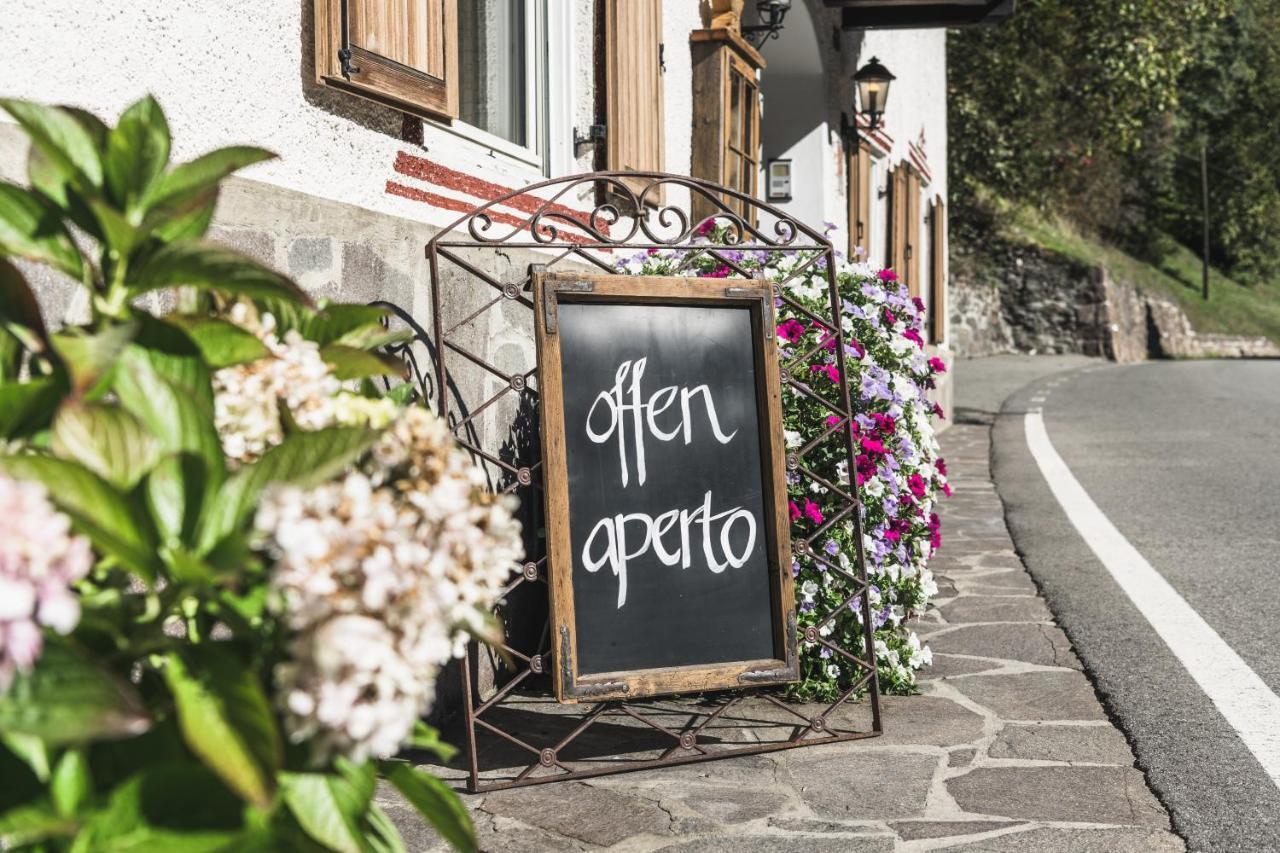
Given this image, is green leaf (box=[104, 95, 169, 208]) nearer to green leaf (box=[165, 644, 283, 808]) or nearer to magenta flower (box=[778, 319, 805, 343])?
green leaf (box=[165, 644, 283, 808])

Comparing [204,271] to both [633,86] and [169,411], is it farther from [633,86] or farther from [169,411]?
[633,86]

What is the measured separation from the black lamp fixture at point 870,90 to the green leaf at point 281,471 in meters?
10.2

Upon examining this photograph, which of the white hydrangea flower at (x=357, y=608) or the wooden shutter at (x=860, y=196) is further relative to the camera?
the wooden shutter at (x=860, y=196)

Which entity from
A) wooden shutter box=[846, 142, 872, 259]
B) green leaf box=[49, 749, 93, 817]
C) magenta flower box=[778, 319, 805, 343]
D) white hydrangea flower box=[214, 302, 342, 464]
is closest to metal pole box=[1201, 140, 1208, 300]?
wooden shutter box=[846, 142, 872, 259]

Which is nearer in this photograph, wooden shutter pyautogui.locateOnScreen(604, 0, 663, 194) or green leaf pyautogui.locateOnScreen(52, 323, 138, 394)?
green leaf pyautogui.locateOnScreen(52, 323, 138, 394)

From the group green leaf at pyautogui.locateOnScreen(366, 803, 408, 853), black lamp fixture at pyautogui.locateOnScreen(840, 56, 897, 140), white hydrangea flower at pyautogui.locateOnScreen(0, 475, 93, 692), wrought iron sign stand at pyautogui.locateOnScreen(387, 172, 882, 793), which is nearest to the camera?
white hydrangea flower at pyautogui.locateOnScreen(0, 475, 93, 692)

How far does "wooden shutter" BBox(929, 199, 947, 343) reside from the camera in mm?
15773

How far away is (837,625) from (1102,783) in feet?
3.26

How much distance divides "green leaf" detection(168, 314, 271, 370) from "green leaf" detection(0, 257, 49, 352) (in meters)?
0.19

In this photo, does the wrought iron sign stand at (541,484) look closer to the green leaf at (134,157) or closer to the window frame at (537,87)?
the window frame at (537,87)

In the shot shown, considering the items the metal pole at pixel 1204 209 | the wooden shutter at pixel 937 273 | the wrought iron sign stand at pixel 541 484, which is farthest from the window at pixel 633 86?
the metal pole at pixel 1204 209

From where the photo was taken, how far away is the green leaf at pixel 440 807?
1402mm

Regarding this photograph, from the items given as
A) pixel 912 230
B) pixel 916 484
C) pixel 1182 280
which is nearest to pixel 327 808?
pixel 916 484

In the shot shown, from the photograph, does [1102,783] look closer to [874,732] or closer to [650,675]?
[874,732]
